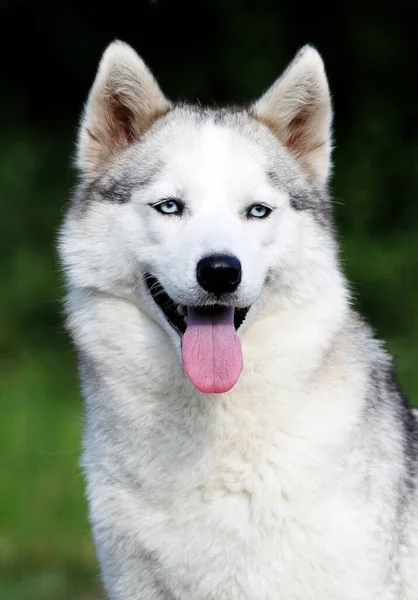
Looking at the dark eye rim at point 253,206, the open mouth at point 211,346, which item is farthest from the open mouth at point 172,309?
the dark eye rim at point 253,206

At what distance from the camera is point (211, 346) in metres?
4.31

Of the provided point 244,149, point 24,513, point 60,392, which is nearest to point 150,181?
point 244,149

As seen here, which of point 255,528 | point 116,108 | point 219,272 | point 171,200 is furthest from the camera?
point 116,108

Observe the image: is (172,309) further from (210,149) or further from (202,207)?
(210,149)

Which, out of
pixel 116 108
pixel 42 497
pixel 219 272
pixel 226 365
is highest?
pixel 116 108

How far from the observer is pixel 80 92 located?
14180 mm

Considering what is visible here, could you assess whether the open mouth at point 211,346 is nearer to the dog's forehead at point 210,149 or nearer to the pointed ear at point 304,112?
the dog's forehead at point 210,149

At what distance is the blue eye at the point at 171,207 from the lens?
4406mm

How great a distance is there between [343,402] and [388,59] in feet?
32.2

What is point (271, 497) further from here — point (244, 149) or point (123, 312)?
point (244, 149)

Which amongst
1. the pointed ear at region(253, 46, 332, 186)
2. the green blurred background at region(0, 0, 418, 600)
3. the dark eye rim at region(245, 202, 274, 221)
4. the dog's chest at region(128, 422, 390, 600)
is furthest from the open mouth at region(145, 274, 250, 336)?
the green blurred background at region(0, 0, 418, 600)

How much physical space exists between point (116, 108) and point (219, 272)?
104cm

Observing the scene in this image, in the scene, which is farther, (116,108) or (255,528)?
(116,108)

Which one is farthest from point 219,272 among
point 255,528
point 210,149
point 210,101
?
point 210,101
